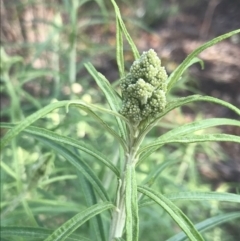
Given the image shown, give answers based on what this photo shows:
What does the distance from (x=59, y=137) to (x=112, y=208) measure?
0.20 meters

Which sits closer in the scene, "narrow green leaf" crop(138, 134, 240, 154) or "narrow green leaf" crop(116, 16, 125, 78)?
"narrow green leaf" crop(138, 134, 240, 154)

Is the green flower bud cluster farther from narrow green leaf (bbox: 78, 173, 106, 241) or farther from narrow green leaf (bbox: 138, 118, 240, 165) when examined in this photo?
narrow green leaf (bbox: 78, 173, 106, 241)

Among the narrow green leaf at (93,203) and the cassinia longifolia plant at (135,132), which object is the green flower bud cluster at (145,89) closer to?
the cassinia longifolia plant at (135,132)

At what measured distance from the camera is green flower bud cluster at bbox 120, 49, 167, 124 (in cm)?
92

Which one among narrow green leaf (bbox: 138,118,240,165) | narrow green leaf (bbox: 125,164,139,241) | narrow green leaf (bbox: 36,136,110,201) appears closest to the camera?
narrow green leaf (bbox: 125,164,139,241)

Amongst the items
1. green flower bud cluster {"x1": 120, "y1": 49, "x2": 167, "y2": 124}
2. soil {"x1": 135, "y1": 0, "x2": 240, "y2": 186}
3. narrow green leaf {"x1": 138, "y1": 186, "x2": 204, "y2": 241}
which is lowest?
narrow green leaf {"x1": 138, "y1": 186, "x2": 204, "y2": 241}

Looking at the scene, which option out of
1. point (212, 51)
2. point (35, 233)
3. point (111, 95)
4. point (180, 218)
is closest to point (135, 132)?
point (111, 95)

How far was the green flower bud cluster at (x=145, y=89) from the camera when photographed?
92cm

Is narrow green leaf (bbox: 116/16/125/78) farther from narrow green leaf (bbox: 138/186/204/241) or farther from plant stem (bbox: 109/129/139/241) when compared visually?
narrow green leaf (bbox: 138/186/204/241)

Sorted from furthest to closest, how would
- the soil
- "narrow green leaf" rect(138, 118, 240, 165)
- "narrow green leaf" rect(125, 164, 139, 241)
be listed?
1. the soil
2. "narrow green leaf" rect(138, 118, 240, 165)
3. "narrow green leaf" rect(125, 164, 139, 241)

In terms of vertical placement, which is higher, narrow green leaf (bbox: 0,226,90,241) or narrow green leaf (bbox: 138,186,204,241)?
narrow green leaf (bbox: 0,226,90,241)

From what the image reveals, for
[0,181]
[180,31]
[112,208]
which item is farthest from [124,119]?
[180,31]

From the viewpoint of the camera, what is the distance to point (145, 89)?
2.97 ft

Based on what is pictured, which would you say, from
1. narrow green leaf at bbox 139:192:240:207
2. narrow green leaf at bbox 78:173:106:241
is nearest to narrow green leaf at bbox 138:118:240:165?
narrow green leaf at bbox 139:192:240:207
